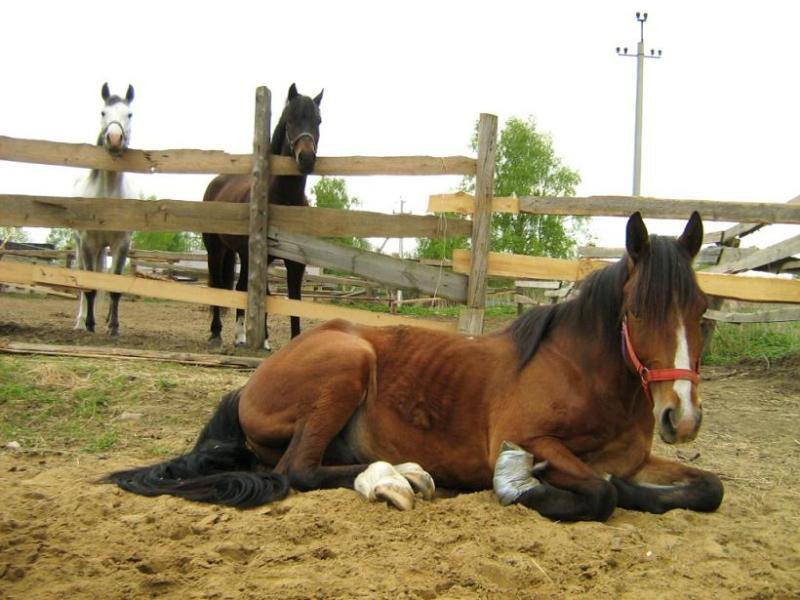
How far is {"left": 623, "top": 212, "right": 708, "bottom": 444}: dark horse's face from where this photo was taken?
326 cm

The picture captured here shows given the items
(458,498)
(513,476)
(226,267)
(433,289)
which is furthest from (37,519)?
(226,267)

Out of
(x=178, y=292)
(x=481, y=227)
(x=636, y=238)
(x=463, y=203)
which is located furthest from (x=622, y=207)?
(x=178, y=292)

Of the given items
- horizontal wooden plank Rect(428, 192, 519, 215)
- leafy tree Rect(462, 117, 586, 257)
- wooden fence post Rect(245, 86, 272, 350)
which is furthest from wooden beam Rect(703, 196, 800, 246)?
leafy tree Rect(462, 117, 586, 257)

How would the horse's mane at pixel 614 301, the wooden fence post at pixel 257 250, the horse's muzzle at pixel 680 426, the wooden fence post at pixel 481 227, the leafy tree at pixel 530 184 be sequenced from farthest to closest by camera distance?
the leafy tree at pixel 530 184 < the wooden fence post at pixel 257 250 < the wooden fence post at pixel 481 227 < the horse's mane at pixel 614 301 < the horse's muzzle at pixel 680 426

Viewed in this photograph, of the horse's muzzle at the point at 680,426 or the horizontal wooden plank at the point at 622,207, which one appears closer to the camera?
the horse's muzzle at the point at 680,426

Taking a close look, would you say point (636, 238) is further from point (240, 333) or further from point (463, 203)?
point (240, 333)

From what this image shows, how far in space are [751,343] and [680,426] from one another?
8.10 meters

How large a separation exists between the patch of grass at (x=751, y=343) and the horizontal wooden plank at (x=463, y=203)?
389cm

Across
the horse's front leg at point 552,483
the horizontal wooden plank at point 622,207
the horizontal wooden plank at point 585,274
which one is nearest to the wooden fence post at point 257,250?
the horizontal wooden plank at point 622,207

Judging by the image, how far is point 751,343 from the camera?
10383 mm

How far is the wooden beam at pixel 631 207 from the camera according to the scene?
7.35m

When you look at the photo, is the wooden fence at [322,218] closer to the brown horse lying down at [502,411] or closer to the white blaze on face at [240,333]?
the white blaze on face at [240,333]

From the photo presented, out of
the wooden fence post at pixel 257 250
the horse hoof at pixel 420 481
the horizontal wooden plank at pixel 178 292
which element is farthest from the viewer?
the wooden fence post at pixel 257 250

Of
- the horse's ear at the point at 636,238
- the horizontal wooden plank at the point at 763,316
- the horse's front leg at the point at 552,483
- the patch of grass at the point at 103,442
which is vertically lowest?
the patch of grass at the point at 103,442
